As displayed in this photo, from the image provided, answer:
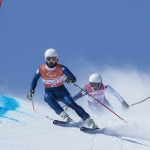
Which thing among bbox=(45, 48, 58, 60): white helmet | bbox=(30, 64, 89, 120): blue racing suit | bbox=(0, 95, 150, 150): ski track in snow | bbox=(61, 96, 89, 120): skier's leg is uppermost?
bbox=(45, 48, 58, 60): white helmet

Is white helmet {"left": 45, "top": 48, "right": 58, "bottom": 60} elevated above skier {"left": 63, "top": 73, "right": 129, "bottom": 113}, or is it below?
above

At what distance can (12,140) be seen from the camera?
5535 mm

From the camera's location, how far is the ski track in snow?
5602mm

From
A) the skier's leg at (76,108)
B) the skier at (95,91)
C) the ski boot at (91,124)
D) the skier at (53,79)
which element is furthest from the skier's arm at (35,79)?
the ski boot at (91,124)

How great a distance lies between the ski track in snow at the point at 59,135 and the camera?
18.4 feet

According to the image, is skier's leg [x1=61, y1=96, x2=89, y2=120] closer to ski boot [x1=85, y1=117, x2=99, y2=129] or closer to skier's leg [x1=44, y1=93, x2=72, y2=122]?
ski boot [x1=85, y1=117, x2=99, y2=129]

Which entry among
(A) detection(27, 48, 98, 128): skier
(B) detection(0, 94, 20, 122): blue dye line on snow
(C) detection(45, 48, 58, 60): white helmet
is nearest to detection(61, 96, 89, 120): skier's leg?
(A) detection(27, 48, 98, 128): skier

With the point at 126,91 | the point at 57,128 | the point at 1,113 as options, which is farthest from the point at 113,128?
the point at 126,91

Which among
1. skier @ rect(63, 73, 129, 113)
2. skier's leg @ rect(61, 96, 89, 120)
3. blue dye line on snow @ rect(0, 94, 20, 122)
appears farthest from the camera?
skier @ rect(63, 73, 129, 113)

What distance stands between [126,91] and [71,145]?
12623 millimetres

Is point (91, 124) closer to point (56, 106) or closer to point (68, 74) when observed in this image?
point (56, 106)

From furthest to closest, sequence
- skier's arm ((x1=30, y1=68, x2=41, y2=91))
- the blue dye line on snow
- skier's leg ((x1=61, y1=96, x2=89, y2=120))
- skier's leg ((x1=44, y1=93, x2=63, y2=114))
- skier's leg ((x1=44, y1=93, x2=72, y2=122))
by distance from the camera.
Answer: skier's arm ((x1=30, y1=68, x2=41, y2=91)) → skier's leg ((x1=44, y1=93, x2=63, y2=114)) → skier's leg ((x1=44, y1=93, x2=72, y2=122)) → the blue dye line on snow → skier's leg ((x1=61, y1=96, x2=89, y2=120))

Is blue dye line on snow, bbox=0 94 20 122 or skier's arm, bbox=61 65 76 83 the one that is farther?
skier's arm, bbox=61 65 76 83

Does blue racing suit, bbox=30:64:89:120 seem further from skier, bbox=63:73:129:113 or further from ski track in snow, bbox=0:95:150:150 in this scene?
skier, bbox=63:73:129:113
